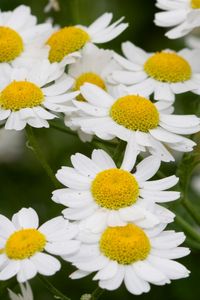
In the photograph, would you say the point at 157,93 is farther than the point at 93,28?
No

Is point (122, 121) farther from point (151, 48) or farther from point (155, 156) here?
point (151, 48)

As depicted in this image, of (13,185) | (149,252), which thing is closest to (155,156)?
(149,252)

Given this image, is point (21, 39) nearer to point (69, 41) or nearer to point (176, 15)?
point (69, 41)

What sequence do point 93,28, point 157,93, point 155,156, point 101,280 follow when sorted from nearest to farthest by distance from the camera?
1. point 101,280
2. point 155,156
3. point 157,93
4. point 93,28

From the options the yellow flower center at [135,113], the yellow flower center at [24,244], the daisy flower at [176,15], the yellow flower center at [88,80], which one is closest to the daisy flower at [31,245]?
the yellow flower center at [24,244]

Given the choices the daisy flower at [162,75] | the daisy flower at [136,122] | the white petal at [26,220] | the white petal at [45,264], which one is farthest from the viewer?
the daisy flower at [162,75]

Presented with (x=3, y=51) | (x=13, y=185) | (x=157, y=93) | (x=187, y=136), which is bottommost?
(x=13, y=185)

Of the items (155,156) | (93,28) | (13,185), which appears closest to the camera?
(155,156)

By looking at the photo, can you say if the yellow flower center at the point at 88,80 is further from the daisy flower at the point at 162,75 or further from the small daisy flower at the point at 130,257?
the small daisy flower at the point at 130,257
